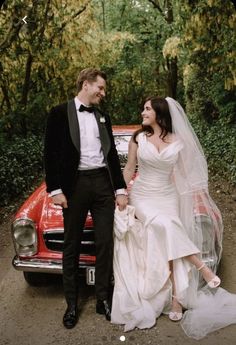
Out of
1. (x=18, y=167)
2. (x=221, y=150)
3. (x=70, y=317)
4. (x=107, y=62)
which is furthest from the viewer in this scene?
(x=107, y=62)

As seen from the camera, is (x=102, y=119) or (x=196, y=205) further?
(x=196, y=205)

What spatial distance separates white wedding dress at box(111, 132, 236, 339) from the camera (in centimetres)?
379

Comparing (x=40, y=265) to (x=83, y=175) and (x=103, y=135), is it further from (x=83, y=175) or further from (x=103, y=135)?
(x=103, y=135)

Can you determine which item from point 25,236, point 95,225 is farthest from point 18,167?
point 95,225

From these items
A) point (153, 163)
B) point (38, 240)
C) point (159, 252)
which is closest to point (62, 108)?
point (153, 163)

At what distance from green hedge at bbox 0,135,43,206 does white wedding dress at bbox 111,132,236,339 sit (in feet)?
14.9

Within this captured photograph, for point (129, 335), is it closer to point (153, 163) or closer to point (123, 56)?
point (153, 163)

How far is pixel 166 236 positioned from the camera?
3.85 meters

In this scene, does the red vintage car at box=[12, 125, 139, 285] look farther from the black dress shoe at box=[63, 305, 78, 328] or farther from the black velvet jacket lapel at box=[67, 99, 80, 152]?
the black velvet jacket lapel at box=[67, 99, 80, 152]

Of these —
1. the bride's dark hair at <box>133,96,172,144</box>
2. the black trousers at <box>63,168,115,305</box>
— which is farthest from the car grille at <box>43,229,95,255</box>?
the bride's dark hair at <box>133,96,172,144</box>

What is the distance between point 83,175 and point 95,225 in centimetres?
50

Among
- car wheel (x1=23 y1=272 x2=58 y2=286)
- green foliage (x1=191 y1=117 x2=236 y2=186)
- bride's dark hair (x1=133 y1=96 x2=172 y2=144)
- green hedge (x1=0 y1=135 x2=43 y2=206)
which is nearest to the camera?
bride's dark hair (x1=133 y1=96 x2=172 y2=144)

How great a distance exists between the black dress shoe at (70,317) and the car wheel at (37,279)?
907 millimetres

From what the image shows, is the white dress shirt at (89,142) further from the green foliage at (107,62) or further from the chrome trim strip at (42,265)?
the green foliage at (107,62)
